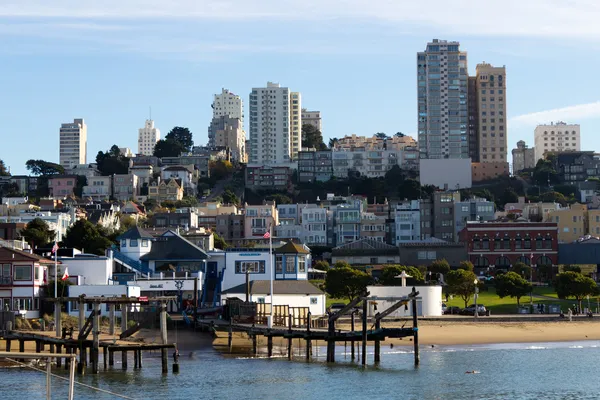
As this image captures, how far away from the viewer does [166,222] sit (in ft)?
624

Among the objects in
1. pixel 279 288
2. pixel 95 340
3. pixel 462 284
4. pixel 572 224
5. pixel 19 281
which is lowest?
pixel 95 340

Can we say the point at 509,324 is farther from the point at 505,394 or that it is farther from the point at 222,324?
the point at 505,394

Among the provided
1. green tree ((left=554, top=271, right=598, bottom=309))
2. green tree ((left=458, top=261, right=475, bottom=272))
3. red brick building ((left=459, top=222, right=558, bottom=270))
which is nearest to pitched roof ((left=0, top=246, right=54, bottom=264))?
green tree ((left=554, top=271, right=598, bottom=309))

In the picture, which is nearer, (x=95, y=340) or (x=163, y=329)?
(x=95, y=340)

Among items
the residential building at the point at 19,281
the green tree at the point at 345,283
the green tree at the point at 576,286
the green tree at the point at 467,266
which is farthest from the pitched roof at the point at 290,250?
the green tree at the point at 467,266

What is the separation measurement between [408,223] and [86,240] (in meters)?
82.3

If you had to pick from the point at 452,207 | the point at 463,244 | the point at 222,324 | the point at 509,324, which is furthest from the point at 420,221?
the point at 222,324

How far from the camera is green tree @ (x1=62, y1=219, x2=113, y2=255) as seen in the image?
119m

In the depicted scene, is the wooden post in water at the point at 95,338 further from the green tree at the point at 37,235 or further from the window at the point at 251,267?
the green tree at the point at 37,235

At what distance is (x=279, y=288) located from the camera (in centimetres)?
9175

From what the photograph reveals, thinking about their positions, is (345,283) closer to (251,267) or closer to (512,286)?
(251,267)

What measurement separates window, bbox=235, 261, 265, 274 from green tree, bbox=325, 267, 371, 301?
42.9 feet

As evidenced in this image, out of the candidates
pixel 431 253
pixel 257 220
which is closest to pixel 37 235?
pixel 431 253

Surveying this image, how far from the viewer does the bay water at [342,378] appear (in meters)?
58.3
